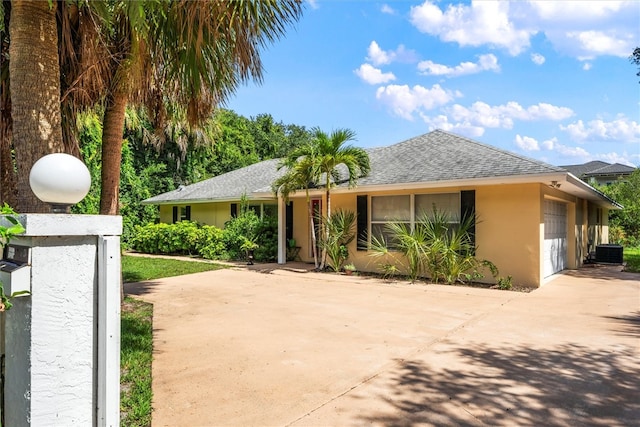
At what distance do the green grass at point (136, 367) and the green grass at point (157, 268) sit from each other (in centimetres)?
475

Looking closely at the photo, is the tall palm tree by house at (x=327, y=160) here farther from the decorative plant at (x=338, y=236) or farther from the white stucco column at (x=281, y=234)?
the white stucco column at (x=281, y=234)

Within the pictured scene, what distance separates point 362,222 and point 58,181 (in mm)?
10741

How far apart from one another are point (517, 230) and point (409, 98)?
15.6 meters

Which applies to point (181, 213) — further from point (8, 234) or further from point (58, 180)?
point (8, 234)

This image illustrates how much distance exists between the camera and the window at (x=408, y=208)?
35.6 feet

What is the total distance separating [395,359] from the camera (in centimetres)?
456

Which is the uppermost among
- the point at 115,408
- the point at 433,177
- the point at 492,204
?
the point at 433,177

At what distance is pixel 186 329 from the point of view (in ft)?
19.4

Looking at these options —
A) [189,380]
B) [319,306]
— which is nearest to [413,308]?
[319,306]

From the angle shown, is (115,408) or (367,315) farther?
(367,315)

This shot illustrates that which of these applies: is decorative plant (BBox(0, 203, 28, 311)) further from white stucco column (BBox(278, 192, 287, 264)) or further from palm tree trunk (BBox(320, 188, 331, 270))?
white stucco column (BBox(278, 192, 287, 264))

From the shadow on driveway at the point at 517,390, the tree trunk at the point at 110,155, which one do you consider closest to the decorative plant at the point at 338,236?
the tree trunk at the point at 110,155

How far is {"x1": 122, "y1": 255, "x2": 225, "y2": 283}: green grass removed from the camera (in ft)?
37.3

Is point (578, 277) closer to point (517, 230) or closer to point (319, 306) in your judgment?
point (517, 230)
